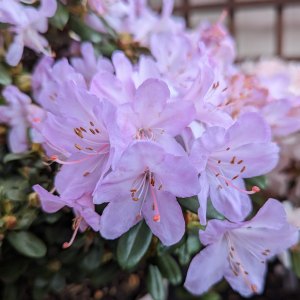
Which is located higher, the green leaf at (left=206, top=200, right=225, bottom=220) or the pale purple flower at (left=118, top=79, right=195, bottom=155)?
the pale purple flower at (left=118, top=79, right=195, bottom=155)

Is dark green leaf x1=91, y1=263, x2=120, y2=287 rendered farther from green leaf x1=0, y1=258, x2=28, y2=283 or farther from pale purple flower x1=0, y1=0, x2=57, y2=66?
pale purple flower x1=0, y1=0, x2=57, y2=66

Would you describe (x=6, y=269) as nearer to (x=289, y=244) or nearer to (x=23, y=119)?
(x=23, y=119)

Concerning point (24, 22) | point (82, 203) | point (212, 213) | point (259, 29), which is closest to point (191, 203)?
point (212, 213)

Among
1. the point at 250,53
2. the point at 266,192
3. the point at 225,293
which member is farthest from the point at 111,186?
the point at 250,53

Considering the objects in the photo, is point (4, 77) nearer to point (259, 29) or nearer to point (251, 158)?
point (251, 158)

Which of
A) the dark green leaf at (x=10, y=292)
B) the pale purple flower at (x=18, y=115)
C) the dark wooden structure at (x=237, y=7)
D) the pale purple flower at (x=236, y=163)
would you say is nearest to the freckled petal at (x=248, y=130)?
the pale purple flower at (x=236, y=163)

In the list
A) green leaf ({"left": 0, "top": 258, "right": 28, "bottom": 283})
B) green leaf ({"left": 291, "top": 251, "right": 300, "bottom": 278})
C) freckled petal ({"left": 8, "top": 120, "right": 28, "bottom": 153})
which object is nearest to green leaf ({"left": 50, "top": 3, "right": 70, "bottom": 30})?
freckled petal ({"left": 8, "top": 120, "right": 28, "bottom": 153})
